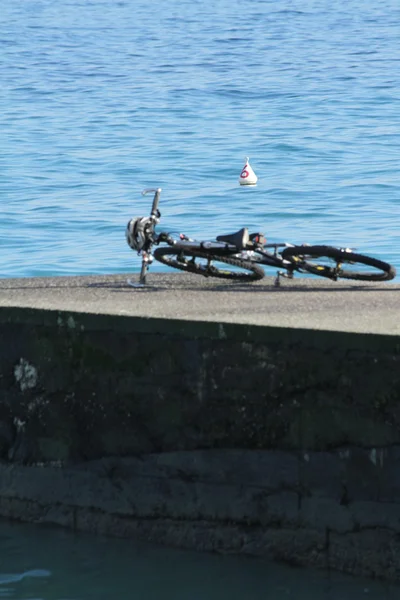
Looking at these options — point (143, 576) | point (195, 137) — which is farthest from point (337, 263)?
point (195, 137)

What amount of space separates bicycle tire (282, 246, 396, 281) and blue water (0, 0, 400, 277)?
9.50 metres

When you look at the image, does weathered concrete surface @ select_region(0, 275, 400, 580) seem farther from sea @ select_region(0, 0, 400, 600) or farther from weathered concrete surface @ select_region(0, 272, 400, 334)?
sea @ select_region(0, 0, 400, 600)

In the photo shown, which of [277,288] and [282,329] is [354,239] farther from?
[282,329]

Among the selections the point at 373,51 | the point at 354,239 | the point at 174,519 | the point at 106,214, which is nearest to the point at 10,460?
the point at 174,519

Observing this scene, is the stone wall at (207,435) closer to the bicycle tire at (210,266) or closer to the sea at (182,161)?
the sea at (182,161)

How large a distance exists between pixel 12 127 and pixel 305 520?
99.6 ft

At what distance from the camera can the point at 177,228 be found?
24.5 m

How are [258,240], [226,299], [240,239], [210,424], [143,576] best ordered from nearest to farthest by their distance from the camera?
[143,576]
[210,424]
[226,299]
[240,239]
[258,240]

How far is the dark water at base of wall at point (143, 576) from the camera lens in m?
9.60

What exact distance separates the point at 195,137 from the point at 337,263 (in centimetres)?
2447

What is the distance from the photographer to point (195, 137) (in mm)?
36219

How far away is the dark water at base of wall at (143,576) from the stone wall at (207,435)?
117 mm

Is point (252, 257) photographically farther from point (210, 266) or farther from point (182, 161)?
point (182, 161)

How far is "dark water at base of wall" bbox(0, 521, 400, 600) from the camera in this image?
960cm
